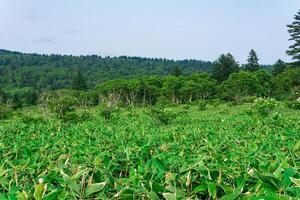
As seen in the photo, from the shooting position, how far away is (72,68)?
5315 inches

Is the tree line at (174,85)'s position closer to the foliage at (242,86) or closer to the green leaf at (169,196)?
the foliage at (242,86)

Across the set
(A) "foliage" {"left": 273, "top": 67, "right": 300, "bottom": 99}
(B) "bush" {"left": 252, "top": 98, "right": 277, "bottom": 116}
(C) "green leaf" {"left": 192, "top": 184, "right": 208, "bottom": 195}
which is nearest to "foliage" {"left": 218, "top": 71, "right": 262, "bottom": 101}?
(A) "foliage" {"left": 273, "top": 67, "right": 300, "bottom": 99}

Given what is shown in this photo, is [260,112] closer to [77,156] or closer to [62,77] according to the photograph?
[77,156]

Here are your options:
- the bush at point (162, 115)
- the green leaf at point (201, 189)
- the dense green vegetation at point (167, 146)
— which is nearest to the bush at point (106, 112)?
the dense green vegetation at point (167, 146)

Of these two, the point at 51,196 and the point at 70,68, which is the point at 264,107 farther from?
the point at 70,68

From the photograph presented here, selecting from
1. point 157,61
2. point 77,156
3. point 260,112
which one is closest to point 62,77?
point 157,61

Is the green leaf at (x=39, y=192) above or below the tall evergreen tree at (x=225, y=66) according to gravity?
above

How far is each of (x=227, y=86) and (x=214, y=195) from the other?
51.5 metres

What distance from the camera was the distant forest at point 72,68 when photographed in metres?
112

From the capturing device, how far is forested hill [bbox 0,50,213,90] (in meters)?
112

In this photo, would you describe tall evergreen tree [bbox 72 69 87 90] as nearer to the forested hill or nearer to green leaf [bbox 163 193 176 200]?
the forested hill

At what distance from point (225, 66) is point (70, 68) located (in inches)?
3189

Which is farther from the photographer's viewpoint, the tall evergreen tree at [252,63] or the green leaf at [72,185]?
the tall evergreen tree at [252,63]

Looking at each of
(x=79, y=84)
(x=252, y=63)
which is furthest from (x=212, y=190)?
(x=79, y=84)
